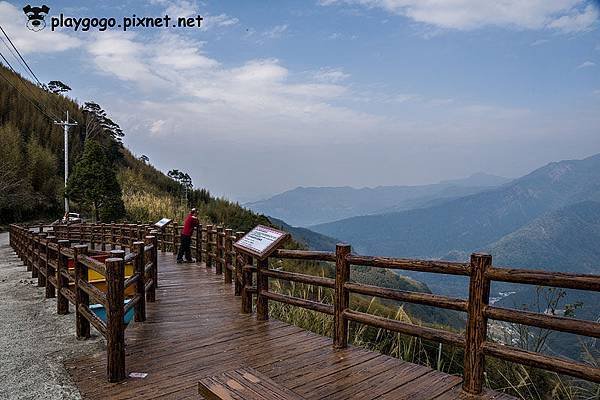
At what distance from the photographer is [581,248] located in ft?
493

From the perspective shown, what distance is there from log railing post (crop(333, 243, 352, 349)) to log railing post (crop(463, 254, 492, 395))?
4.23 ft

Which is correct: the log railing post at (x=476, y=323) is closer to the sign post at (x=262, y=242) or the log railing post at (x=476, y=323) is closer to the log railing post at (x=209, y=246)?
the sign post at (x=262, y=242)

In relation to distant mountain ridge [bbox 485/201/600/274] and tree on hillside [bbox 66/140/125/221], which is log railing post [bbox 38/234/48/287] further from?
distant mountain ridge [bbox 485/201/600/274]

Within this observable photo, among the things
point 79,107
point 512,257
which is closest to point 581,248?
point 512,257

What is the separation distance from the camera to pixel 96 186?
1941 cm

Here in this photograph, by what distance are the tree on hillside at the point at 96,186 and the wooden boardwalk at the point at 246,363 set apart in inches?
609

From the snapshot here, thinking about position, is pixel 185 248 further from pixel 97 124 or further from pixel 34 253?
pixel 97 124

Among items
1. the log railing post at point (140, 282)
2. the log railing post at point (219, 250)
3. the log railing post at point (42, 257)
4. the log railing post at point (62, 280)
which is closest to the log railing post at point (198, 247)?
the log railing post at point (219, 250)

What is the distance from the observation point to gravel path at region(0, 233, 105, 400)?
345 centimetres

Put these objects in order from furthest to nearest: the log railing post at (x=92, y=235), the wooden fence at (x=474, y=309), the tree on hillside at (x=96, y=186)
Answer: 1. the tree on hillside at (x=96, y=186)
2. the log railing post at (x=92, y=235)
3. the wooden fence at (x=474, y=309)

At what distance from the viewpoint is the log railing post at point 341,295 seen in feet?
13.9

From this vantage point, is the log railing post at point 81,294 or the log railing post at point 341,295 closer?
the log railing post at point 341,295

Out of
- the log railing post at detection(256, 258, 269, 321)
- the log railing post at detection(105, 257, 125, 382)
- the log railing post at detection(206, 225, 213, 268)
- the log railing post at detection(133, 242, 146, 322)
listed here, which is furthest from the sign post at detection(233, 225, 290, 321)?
the log railing post at detection(206, 225, 213, 268)

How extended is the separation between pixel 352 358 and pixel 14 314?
4.76 metres
